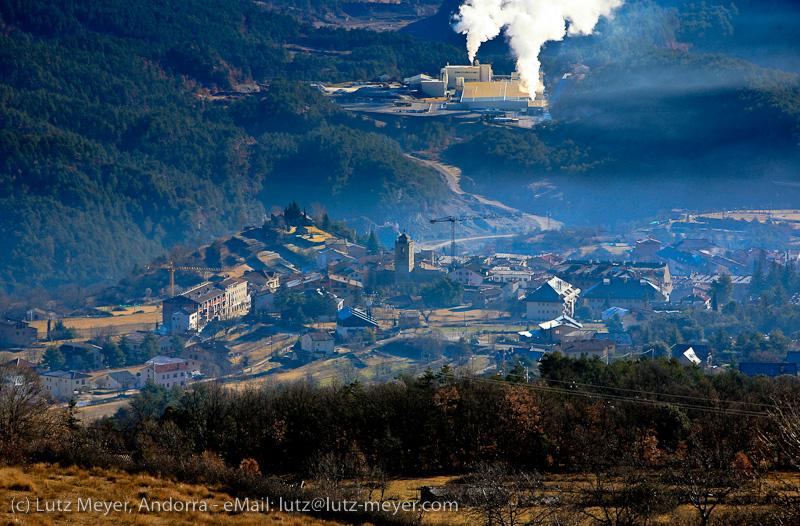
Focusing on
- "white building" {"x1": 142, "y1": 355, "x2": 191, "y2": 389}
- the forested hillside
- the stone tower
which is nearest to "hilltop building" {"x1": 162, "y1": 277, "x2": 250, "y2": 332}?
"white building" {"x1": 142, "y1": 355, "x2": 191, "y2": 389}

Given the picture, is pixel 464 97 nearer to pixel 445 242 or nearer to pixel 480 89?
pixel 480 89

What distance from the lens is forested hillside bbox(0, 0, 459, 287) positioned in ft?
166

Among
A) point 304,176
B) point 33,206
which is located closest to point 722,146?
point 304,176

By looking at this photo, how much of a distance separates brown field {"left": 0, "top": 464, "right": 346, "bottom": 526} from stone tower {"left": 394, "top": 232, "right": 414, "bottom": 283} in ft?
91.0

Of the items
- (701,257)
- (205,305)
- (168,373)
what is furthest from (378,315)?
(701,257)

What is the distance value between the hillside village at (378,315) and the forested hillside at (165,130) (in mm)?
11289

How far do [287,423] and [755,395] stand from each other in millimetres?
7290

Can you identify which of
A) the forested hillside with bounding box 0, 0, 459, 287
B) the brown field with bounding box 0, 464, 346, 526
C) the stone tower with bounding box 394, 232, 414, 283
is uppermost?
the forested hillside with bounding box 0, 0, 459, 287

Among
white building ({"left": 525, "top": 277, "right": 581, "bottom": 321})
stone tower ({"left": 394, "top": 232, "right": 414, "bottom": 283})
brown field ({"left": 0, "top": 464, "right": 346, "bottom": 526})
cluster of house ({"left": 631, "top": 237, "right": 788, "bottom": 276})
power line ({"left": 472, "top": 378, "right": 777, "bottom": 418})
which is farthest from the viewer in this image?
cluster of house ({"left": 631, "top": 237, "right": 788, "bottom": 276})

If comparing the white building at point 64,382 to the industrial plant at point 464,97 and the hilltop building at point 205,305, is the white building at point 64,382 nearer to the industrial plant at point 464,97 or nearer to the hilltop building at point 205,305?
the hilltop building at point 205,305

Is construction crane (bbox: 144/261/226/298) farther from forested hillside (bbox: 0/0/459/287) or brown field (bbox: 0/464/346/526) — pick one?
brown field (bbox: 0/464/346/526)

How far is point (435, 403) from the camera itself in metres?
13.0

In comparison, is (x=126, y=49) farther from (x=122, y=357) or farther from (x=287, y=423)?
(x=287, y=423)

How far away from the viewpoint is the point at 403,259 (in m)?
36.6
